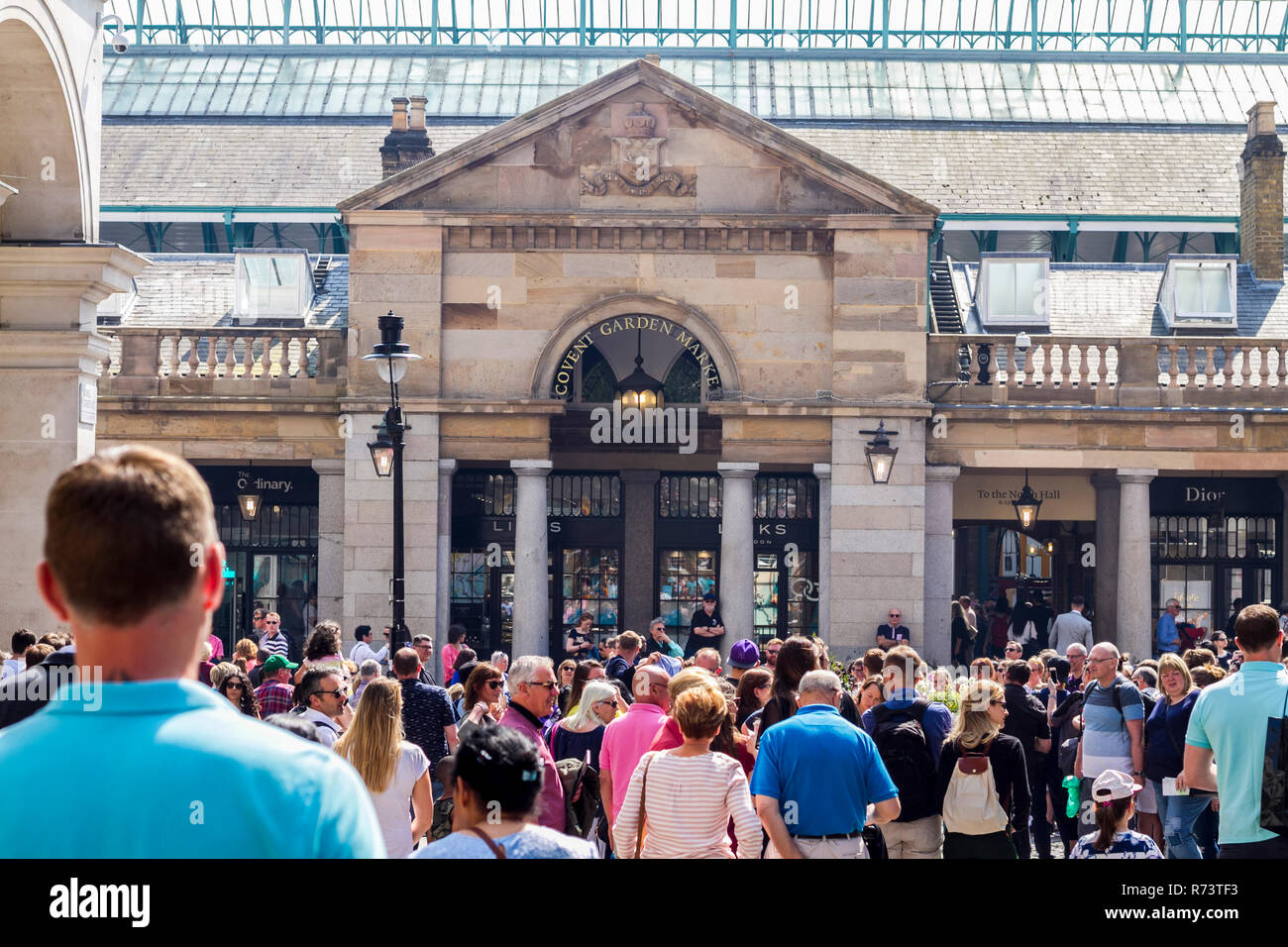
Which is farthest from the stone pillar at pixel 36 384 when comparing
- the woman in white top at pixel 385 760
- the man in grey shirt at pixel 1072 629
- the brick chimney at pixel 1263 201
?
the brick chimney at pixel 1263 201

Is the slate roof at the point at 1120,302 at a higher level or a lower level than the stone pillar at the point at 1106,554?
higher

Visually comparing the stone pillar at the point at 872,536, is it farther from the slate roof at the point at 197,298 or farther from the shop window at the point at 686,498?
the slate roof at the point at 197,298

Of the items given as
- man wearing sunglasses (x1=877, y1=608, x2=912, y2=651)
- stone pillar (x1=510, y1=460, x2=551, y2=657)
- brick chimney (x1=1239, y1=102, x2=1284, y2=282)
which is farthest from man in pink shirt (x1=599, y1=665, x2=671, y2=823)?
brick chimney (x1=1239, y1=102, x2=1284, y2=282)

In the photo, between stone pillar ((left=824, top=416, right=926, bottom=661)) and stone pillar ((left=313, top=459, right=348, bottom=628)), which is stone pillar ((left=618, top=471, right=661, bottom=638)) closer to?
stone pillar ((left=824, top=416, right=926, bottom=661))

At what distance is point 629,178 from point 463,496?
6124mm

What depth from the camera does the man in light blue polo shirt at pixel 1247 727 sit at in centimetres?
720

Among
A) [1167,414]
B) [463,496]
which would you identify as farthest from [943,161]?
[463,496]

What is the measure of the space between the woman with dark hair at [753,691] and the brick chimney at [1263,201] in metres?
21.9

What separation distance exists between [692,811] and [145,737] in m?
4.87

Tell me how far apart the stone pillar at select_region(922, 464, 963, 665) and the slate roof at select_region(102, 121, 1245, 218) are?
11950mm

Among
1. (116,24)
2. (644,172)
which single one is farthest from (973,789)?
(644,172)

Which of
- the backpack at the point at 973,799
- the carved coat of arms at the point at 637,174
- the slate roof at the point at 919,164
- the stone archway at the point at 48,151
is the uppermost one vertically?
the slate roof at the point at 919,164
